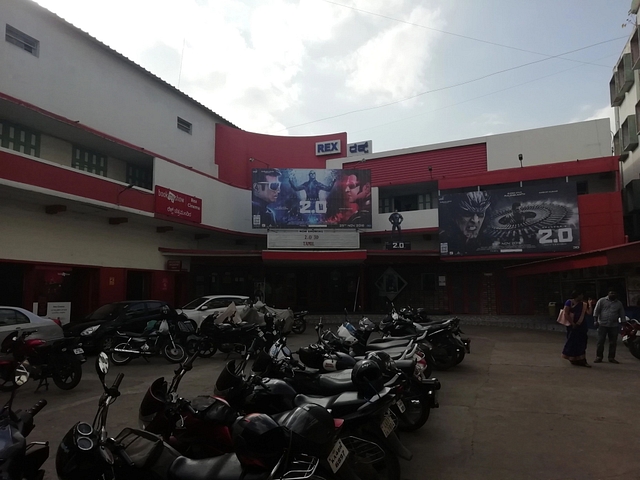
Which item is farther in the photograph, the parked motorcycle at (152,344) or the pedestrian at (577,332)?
the parked motorcycle at (152,344)

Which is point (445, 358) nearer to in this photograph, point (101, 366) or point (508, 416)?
point (508, 416)

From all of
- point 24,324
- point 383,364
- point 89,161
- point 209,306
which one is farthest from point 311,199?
point 383,364

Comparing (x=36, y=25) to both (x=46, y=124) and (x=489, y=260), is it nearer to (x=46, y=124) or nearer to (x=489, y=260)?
(x=46, y=124)

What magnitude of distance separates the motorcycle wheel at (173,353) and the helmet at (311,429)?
812 centimetres

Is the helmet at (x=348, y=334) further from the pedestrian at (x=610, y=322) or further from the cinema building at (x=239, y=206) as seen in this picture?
the cinema building at (x=239, y=206)

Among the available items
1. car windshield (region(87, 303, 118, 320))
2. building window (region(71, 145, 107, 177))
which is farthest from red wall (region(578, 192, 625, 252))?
building window (region(71, 145, 107, 177))

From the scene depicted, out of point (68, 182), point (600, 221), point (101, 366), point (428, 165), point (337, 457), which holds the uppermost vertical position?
point (428, 165)

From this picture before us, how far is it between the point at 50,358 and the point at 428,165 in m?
19.4

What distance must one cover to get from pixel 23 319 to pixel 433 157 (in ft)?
62.9

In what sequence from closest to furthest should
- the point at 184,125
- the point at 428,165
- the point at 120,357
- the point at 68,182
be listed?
the point at 120,357 < the point at 68,182 < the point at 184,125 < the point at 428,165

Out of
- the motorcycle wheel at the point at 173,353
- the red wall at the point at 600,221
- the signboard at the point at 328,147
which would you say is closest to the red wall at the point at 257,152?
the signboard at the point at 328,147

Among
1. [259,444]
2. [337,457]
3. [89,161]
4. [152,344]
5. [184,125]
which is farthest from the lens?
[184,125]

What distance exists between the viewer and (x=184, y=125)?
2172cm

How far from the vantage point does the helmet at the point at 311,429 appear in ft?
8.34
